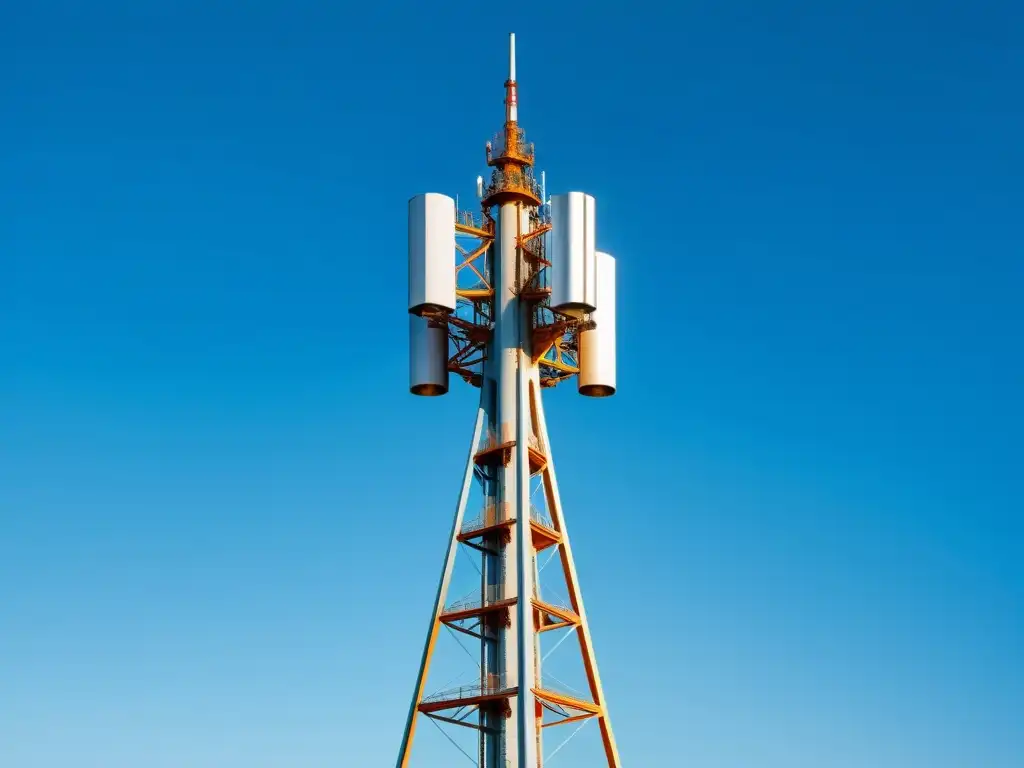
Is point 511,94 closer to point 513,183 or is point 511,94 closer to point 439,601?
point 513,183

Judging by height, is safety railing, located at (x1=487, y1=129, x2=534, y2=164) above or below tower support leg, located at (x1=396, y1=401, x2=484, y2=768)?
above

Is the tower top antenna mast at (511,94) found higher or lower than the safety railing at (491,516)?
higher

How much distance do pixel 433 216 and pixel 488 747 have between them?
21.1 metres

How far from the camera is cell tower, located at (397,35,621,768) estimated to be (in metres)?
75.4

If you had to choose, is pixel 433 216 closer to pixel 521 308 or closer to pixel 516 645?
pixel 521 308

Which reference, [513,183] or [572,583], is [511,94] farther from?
[572,583]

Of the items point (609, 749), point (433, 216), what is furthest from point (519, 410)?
point (609, 749)

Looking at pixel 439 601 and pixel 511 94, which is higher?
pixel 511 94

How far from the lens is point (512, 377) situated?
79312 mm

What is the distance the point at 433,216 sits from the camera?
79062 millimetres

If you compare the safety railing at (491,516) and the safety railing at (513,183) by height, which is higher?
the safety railing at (513,183)

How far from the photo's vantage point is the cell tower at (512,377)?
75.4 m

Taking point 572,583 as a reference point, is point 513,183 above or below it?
above

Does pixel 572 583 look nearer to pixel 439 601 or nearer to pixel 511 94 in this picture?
pixel 439 601
